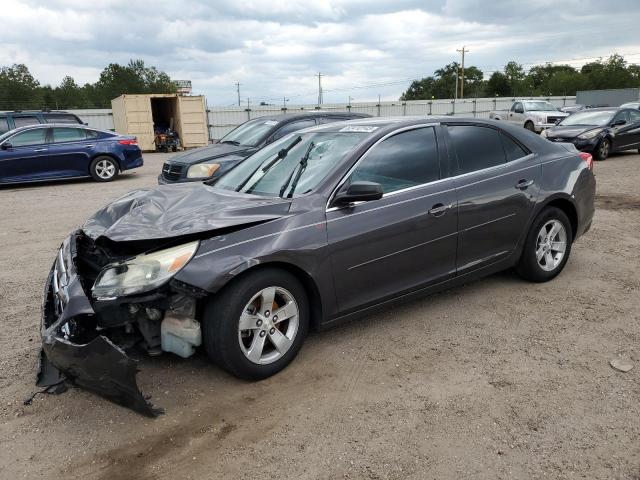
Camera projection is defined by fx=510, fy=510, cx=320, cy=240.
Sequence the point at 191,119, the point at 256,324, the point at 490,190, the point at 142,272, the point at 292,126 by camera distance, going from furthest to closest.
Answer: the point at 191,119, the point at 292,126, the point at 490,190, the point at 256,324, the point at 142,272

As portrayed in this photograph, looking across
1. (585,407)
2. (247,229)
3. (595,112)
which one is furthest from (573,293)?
(595,112)

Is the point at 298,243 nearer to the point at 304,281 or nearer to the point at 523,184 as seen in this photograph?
the point at 304,281

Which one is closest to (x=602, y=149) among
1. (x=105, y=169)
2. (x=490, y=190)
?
(x=490, y=190)

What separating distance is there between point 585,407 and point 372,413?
4.02 ft

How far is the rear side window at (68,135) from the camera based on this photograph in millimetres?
12250

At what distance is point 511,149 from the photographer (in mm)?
4566

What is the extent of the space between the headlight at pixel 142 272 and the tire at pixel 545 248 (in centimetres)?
307

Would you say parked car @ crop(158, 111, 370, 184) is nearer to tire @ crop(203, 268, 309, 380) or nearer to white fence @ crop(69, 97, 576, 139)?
tire @ crop(203, 268, 309, 380)

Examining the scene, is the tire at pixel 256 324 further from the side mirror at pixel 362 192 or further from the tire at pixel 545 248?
the tire at pixel 545 248

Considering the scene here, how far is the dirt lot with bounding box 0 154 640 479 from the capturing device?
254 centimetres

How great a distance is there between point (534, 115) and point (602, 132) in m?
10.0

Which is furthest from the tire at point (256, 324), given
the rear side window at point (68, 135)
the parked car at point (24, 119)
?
the parked car at point (24, 119)

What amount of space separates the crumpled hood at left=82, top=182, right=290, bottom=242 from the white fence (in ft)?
55.5

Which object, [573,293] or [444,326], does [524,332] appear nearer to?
[444,326]
